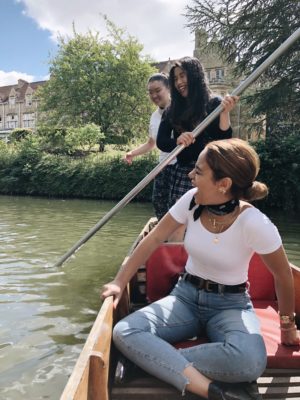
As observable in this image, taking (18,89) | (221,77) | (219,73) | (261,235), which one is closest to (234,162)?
(261,235)

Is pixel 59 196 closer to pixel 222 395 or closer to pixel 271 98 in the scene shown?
pixel 271 98

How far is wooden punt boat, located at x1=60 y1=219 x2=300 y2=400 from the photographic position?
1452 millimetres

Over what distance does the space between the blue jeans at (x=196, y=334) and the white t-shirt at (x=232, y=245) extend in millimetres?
85

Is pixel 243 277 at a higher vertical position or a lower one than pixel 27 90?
lower

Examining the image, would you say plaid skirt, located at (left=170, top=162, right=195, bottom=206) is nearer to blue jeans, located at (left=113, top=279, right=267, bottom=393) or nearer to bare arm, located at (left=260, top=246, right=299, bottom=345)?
blue jeans, located at (left=113, top=279, right=267, bottom=393)

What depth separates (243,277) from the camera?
1.87 meters

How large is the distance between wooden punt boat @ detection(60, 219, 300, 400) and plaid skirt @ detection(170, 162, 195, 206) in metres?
0.64

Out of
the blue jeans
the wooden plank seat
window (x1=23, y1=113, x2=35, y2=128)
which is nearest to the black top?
the wooden plank seat

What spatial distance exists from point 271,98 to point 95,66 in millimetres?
15937

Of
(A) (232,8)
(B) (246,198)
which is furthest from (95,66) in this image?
(B) (246,198)

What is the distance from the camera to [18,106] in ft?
159

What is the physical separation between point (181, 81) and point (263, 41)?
9.56 meters

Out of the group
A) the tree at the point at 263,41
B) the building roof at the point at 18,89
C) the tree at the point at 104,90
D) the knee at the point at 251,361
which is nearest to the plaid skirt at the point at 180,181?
the knee at the point at 251,361

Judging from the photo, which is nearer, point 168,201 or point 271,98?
point 168,201
